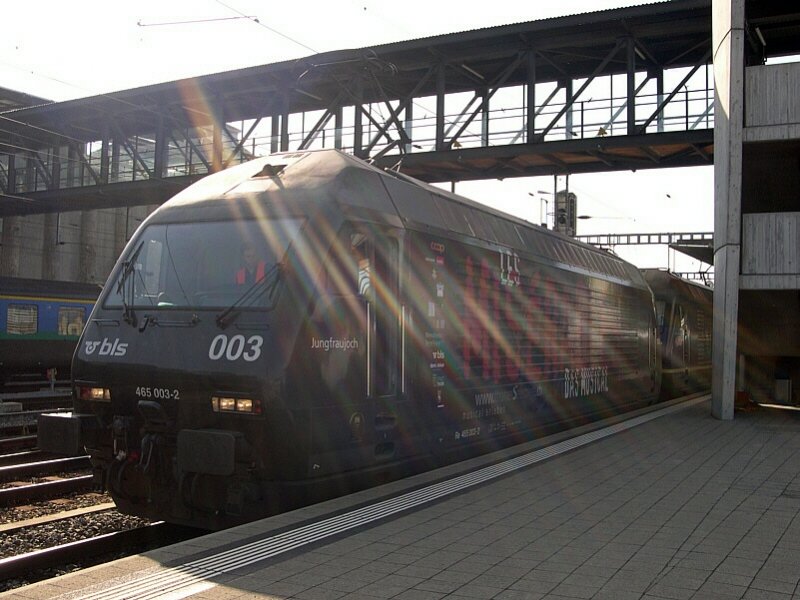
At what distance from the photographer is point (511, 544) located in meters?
5.80

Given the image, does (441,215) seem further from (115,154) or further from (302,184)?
(115,154)

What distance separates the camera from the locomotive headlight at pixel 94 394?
717 centimetres

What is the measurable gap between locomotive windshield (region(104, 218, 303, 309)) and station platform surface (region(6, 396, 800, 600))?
205cm

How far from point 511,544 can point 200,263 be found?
3.67 meters

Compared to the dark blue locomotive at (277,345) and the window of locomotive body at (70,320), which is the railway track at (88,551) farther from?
the window of locomotive body at (70,320)

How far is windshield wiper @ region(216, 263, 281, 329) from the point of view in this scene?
22.0 feet

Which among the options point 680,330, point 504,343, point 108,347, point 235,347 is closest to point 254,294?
point 235,347

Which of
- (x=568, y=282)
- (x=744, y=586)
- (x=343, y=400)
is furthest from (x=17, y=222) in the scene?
(x=744, y=586)

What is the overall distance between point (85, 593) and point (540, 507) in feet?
12.7

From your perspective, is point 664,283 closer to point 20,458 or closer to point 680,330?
point 680,330

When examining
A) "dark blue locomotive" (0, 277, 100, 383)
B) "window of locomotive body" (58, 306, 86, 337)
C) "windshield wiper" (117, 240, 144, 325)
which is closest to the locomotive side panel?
"windshield wiper" (117, 240, 144, 325)

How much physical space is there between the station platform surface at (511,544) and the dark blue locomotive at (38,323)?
55.7ft

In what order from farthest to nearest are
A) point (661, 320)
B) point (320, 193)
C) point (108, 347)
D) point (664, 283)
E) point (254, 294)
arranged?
1. point (664, 283)
2. point (661, 320)
3. point (108, 347)
4. point (320, 193)
5. point (254, 294)

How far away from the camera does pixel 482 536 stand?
6.02 m
